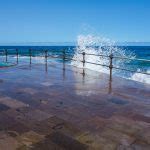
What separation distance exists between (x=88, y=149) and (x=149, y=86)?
15.9ft

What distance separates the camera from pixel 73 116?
14.8 ft

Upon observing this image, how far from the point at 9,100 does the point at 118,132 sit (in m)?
2.80

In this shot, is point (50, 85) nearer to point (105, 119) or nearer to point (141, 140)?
point (105, 119)

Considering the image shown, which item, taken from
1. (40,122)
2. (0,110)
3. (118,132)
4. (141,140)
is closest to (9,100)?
(0,110)

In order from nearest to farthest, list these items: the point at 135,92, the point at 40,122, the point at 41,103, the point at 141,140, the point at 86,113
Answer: the point at 141,140 → the point at 40,122 → the point at 86,113 → the point at 41,103 → the point at 135,92

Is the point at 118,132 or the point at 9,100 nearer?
the point at 118,132

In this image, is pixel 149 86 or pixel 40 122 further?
pixel 149 86

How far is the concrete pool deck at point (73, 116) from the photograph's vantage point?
3.44 metres

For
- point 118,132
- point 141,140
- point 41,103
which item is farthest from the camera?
point 41,103

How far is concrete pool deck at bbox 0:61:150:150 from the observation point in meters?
3.44

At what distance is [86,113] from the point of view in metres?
4.72

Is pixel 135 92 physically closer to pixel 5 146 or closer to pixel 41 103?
pixel 41 103

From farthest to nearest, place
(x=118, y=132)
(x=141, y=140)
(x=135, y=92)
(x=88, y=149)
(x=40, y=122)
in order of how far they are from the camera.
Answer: (x=135, y=92), (x=40, y=122), (x=118, y=132), (x=141, y=140), (x=88, y=149)

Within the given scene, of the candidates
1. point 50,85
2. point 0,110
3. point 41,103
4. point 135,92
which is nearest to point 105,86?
point 135,92
